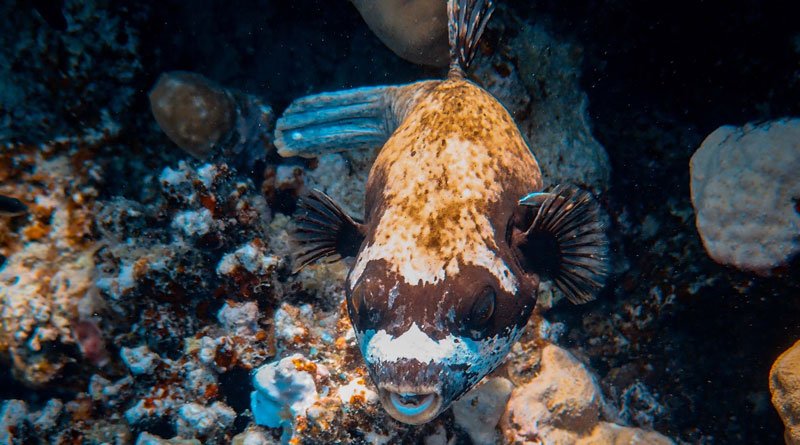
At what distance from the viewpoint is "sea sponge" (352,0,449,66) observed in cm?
434

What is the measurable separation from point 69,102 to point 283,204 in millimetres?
2578

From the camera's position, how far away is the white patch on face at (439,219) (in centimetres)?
283

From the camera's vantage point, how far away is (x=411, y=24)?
435 centimetres

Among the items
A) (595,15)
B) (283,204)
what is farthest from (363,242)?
(595,15)

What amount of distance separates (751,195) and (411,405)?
327 cm

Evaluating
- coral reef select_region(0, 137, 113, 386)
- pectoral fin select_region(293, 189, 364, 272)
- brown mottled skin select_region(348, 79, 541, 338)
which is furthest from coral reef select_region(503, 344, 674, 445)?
coral reef select_region(0, 137, 113, 386)

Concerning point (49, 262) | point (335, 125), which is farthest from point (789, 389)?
point (49, 262)

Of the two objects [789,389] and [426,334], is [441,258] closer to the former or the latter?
[426,334]

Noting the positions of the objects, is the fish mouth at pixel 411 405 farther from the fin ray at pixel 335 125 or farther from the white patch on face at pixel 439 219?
the fin ray at pixel 335 125

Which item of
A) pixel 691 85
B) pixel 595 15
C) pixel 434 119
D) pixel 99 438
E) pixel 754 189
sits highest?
pixel 595 15

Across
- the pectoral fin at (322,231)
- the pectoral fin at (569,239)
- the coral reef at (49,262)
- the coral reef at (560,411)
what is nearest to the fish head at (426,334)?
the pectoral fin at (569,239)

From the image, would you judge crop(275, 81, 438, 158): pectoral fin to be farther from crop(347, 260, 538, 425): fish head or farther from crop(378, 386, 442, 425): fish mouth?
crop(378, 386, 442, 425): fish mouth

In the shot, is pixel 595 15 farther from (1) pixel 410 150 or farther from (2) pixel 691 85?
(1) pixel 410 150

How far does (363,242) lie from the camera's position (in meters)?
3.28
